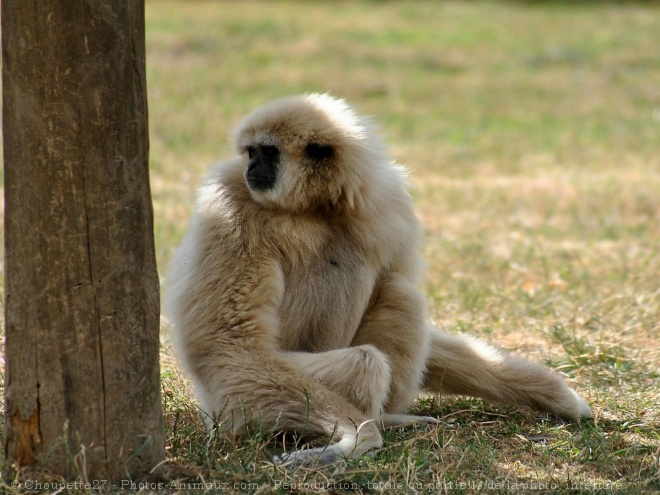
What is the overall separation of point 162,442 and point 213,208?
1360mm

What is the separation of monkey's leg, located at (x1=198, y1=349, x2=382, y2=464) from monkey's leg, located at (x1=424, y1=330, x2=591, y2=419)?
942mm

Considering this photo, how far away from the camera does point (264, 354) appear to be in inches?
167

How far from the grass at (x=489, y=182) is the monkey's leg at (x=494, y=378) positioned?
87 millimetres

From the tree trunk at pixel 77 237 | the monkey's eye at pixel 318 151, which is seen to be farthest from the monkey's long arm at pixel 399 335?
the tree trunk at pixel 77 237

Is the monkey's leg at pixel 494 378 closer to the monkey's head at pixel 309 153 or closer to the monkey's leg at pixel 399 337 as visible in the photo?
the monkey's leg at pixel 399 337

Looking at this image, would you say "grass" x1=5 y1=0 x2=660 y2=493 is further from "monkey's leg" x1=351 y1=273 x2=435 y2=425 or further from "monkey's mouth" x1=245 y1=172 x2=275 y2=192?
"monkey's mouth" x1=245 y1=172 x2=275 y2=192

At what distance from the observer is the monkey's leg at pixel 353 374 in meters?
4.26

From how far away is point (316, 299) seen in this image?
4.62 metres

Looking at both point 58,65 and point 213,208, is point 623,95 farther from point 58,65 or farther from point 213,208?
point 58,65

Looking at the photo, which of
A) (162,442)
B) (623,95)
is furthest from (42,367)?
(623,95)

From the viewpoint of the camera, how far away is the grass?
405 cm

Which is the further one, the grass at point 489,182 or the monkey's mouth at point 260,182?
the monkey's mouth at point 260,182

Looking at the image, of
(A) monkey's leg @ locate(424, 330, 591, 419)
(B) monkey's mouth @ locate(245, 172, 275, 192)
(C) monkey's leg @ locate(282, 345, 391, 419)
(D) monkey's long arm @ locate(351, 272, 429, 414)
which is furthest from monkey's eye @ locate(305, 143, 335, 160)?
(A) monkey's leg @ locate(424, 330, 591, 419)

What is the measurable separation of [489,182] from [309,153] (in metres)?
6.24
